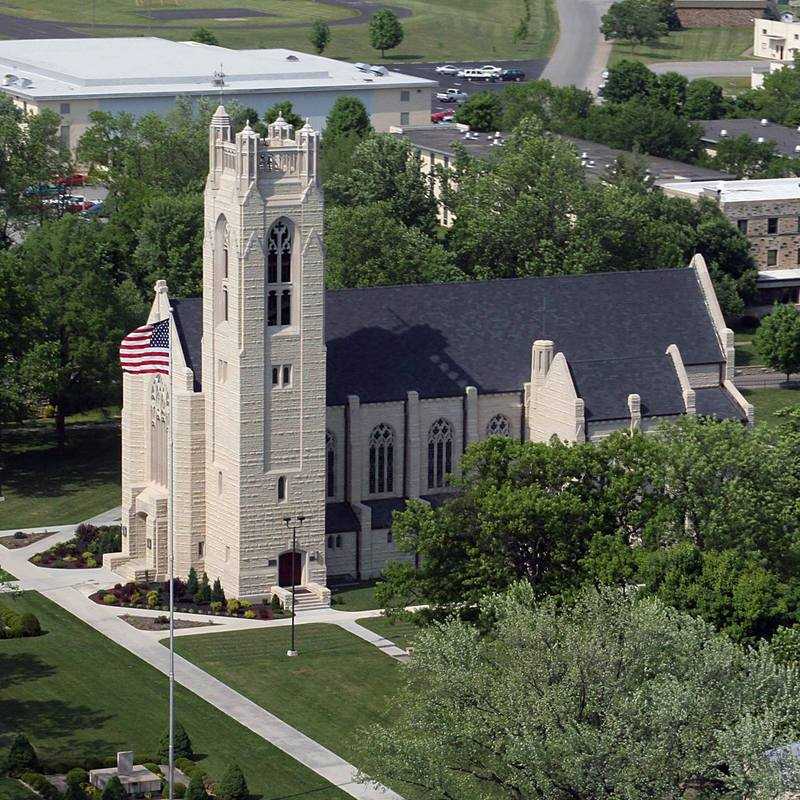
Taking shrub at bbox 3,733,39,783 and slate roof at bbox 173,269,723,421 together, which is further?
slate roof at bbox 173,269,723,421

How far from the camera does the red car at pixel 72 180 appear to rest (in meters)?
167

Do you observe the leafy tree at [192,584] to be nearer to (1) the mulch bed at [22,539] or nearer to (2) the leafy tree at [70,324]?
(1) the mulch bed at [22,539]

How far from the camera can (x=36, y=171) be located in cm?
16188

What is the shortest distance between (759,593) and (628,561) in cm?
600

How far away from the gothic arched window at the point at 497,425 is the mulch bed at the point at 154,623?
1858cm

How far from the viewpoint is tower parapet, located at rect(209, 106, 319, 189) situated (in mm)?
106688

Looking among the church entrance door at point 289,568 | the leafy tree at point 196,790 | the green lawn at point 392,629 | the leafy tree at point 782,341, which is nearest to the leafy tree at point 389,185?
the leafy tree at point 782,341

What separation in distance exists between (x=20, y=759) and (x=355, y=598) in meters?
26.3

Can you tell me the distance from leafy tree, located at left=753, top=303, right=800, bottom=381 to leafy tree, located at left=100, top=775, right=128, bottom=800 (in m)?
72.2

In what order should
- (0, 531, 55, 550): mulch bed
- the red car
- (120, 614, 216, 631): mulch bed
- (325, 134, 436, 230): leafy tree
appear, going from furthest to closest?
the red car
(325, 134, 436, 230): leafy tree
(0, 531, 55, 550): mulch bed
(120, 614, 216, 631): mulch bed

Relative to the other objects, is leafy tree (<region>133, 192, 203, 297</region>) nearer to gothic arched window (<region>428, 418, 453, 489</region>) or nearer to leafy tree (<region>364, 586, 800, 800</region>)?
gothic arched window (<region>428, 418, 453, 489</region>)

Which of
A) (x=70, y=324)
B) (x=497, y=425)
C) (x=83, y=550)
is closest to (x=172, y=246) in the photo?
(x=70, y=324)

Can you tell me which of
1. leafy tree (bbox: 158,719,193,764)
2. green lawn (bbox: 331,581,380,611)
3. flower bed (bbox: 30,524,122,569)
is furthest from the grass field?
leafy tree (bbox: 158,719,193,764)

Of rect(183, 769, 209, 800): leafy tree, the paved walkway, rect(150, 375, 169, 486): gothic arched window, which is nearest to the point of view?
rect(183, 769, 209, 800): leafy tree
